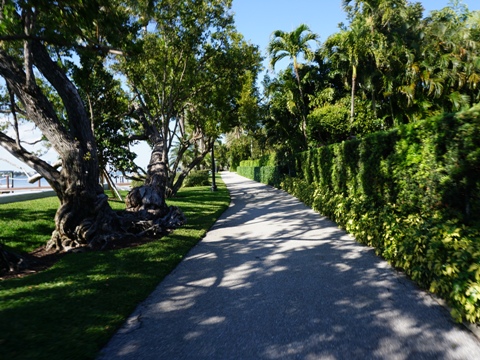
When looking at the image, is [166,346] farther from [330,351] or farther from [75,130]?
[75,130]

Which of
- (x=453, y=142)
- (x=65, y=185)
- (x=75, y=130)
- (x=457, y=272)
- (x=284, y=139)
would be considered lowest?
(x=457, y=272)

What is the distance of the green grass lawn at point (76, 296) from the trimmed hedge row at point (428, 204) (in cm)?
391

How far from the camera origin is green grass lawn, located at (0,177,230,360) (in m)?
3.20

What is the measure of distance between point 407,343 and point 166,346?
241 centimetres

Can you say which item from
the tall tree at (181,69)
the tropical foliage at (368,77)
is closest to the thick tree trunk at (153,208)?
the tall tree at (181,69)

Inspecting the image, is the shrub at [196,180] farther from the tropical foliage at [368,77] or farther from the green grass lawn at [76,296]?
the green grass lawn at [76,296]

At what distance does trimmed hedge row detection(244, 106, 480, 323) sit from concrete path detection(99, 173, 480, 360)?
316 millimetres

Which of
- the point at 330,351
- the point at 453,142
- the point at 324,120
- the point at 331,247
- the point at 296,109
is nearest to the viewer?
the point at 330,351

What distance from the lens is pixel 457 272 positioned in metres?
3.74

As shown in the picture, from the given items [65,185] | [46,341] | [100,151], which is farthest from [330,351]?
[100,151]

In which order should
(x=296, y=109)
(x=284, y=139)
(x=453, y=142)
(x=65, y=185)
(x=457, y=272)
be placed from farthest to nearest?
(x=284, y=139) → (x=296, y=109) → (x=65, y=185) → (x=453, y=142) → (x=457, y=272)

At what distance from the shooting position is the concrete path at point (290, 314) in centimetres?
312

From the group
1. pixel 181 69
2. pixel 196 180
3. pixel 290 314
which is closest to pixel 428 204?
pixel 290 314

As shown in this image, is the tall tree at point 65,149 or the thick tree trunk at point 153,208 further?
the thick tree trunk at point 153,208
